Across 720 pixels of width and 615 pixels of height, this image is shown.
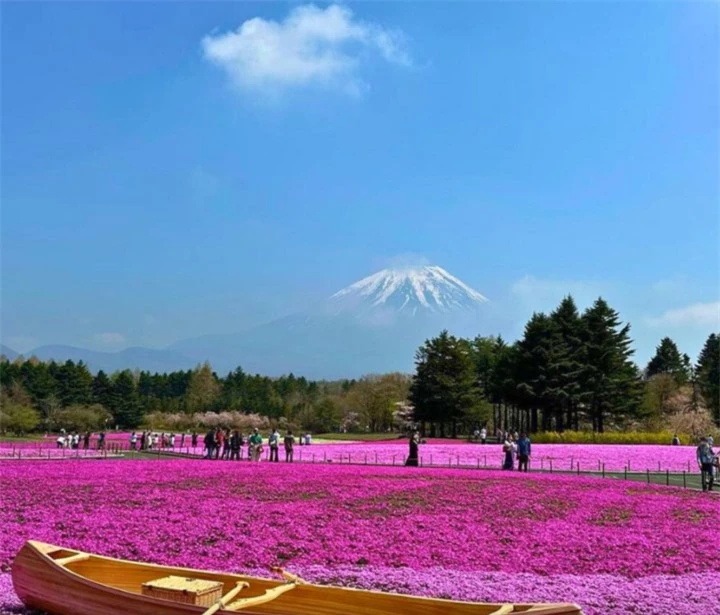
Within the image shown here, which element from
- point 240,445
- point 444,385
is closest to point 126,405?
point 444,385

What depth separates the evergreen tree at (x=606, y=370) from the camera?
62.2 m

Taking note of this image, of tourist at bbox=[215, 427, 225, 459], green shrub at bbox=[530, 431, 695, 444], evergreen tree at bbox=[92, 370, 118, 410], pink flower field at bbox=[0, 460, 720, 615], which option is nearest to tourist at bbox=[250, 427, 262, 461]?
tourist at bbox=[215, 427, 225, 459]

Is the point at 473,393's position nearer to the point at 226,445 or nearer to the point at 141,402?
the point at 226,445

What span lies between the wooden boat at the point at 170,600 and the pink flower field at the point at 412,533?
0.96 meters

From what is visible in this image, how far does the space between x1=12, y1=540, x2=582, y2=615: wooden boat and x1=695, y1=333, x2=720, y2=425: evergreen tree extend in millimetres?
67421

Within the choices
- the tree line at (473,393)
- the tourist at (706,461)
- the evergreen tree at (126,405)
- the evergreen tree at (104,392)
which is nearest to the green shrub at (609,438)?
the tree line at (473,393)

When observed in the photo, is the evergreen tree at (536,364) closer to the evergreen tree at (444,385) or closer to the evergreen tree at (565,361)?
the evergreen tree at (565,361)

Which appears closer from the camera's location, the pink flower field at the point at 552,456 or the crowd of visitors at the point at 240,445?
the pink flower field at the point at 552,456

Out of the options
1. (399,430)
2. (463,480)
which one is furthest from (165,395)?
(463,480)

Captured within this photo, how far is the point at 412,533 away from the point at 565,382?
51.1m

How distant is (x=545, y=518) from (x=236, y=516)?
23.1ft

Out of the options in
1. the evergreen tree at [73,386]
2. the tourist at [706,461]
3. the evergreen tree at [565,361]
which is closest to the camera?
the tourist at [706,461]

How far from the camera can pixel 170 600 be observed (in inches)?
260

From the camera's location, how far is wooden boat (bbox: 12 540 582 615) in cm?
628
